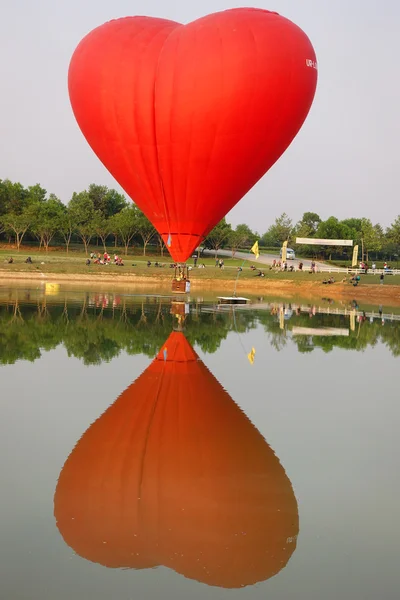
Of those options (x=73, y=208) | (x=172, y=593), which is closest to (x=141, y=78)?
(x=172, y=593)

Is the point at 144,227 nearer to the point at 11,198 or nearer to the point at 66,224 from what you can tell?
the point at 66,224

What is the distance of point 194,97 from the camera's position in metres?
20.8

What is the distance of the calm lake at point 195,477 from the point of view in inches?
215

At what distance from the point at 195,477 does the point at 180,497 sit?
61 centimetres

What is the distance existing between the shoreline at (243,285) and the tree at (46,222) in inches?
1034

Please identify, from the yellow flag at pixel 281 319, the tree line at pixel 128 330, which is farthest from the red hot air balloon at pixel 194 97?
the yellow flag at pixel 281 319

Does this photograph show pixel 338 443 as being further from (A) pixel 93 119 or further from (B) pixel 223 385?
(A) pixel 93 119

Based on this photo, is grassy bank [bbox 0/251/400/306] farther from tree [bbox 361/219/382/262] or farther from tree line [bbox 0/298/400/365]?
tree [bbox 361/219/382/262]

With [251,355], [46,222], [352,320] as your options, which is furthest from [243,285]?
[251,355]

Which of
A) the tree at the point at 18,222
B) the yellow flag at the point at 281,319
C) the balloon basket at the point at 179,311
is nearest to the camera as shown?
the balloon basket at the point at 179,311

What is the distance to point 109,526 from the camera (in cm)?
625

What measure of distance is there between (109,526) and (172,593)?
121 cm

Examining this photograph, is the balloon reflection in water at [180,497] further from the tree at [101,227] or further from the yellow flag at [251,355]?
the tree at [101,227]

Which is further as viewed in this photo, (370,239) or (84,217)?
(370,239)
